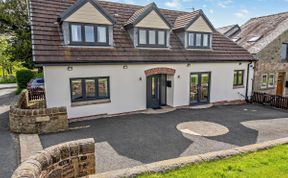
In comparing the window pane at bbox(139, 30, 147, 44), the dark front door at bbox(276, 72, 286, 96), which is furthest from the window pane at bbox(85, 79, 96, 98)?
the dark front door at bbox(276, 72, 286, 96)

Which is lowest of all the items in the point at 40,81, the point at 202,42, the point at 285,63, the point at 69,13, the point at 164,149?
the point at 164,149

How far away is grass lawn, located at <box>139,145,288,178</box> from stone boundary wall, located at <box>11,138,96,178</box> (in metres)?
1.52

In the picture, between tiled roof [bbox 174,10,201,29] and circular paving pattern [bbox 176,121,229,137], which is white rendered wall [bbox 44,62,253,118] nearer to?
tiled roof [bbox 174,10,201,29]

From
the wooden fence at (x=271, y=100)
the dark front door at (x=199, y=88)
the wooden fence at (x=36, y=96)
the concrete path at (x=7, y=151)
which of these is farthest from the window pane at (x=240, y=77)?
the wooden fence at (x=36, y=96)

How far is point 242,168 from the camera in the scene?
5.25 metres

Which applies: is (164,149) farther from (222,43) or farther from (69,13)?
(222,43)

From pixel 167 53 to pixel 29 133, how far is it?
8.84 metres

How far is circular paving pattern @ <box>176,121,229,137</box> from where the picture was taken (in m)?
8.92

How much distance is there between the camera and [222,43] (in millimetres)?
15602

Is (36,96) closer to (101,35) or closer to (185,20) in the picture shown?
(101,35)

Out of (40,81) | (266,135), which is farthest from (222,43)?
(40,81)

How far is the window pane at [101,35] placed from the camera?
1123cm

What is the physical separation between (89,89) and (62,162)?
651cm

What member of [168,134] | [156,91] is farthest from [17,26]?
[168,134]
